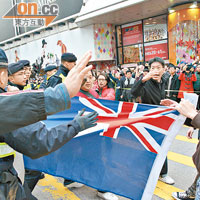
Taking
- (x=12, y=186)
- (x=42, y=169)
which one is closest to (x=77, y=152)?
(x=42, y=169)

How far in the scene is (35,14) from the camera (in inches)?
943

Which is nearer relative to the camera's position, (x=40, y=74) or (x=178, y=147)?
(x=178, y=147)

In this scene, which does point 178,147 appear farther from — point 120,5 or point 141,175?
point 120,5

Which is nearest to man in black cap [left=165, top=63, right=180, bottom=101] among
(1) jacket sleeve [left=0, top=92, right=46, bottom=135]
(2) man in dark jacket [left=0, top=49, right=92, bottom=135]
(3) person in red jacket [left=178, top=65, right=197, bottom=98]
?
(3) person in red jacket [left=178, top=65, right=197, bottom=98]

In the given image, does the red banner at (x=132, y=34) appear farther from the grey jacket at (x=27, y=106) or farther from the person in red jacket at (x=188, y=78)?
the grey jacket at (x=27, y=106)

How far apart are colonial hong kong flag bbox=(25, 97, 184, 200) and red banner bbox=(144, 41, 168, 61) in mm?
16219

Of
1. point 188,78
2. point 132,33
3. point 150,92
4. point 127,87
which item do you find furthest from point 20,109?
point 132,33

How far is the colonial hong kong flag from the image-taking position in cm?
260

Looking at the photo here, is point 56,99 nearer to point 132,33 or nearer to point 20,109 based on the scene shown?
point 20,109

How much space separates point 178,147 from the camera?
5277mm

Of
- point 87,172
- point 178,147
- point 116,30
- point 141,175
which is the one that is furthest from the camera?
point 116,30

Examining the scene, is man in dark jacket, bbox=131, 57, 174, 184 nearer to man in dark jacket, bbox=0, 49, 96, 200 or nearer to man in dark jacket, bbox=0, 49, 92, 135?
man in dark jacket, bbox=0, 49, 96, 200

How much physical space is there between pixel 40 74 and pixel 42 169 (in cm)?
2615

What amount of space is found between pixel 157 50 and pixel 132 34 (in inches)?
125
